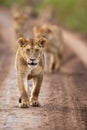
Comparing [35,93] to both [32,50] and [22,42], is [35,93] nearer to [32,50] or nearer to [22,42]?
[32,50]

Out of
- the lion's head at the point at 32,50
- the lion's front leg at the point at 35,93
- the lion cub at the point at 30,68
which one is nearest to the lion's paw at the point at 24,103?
the lion cub at the point at 30,68

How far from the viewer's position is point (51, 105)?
10211 millimetres

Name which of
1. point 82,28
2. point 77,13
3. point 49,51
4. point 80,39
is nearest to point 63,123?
point 49,51

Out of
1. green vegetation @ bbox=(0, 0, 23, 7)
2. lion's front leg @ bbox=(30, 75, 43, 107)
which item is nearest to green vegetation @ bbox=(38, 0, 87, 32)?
green vegetation @ bbox=(0, 0, 23, 7)

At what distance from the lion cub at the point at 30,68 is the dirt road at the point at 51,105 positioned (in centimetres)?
21

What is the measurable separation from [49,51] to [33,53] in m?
6.82

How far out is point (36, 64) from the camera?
980 centimetres

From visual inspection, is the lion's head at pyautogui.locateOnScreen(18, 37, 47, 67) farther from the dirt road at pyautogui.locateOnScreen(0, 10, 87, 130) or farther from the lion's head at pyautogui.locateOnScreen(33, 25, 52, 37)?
the lion's head at pyautogui.locateOnScreen(33, 25, 52, 37)

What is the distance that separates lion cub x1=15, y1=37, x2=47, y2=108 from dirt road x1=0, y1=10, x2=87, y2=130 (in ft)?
0.68

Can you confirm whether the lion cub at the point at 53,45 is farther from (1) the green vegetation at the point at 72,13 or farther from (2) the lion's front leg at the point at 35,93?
(1) the green vegetation at the point at 72,13

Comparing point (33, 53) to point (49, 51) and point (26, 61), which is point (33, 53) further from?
point (49, 51)

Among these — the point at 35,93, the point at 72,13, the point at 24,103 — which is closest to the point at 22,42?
the point at 35,93

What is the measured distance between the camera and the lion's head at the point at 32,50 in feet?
31.9

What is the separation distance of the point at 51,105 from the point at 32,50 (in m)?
1.00
